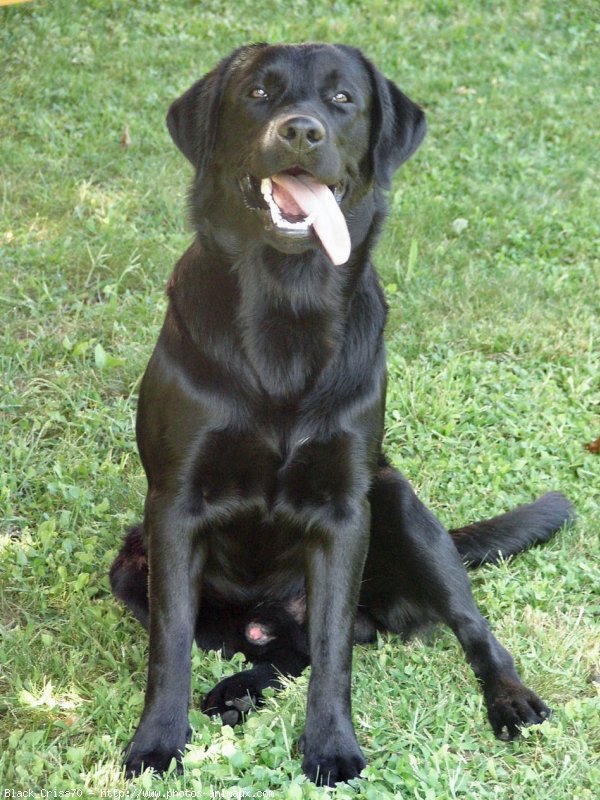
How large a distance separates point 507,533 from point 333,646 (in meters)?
0.94

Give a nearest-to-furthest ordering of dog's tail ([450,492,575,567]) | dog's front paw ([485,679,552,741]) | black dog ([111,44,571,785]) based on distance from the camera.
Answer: black dog ([111,44,571,785])
dog's front paw ([485,679,552,741])
dog's tail ([450,492,575,567])

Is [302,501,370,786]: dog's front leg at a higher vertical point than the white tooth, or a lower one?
lower

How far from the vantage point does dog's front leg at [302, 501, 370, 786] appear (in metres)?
2.84

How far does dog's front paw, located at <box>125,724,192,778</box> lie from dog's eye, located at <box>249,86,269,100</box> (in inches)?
63.6

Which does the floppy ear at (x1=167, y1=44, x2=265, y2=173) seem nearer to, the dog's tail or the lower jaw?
the lower jaw

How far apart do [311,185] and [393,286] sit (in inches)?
87.1

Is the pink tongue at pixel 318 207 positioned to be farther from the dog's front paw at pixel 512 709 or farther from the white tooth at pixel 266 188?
the dog's front paw at pixel 512 709

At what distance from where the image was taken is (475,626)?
10.7ft

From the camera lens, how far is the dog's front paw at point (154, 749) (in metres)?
2.77

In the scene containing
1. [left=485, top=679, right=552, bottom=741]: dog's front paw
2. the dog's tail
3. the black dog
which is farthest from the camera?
Answer: the dog's tail

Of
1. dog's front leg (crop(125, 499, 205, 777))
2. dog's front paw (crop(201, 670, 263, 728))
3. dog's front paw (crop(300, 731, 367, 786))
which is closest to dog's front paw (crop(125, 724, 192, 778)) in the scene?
dog's front leg (crop(125, 499, 205, 777))

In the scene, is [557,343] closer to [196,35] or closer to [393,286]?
[393,286]

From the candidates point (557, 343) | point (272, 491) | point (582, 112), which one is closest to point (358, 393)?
point (272, 491)

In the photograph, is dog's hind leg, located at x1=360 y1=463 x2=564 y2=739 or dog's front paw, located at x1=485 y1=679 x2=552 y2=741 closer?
dog's front paw, located at x1=485 y1=679 x2=552 y2=741
